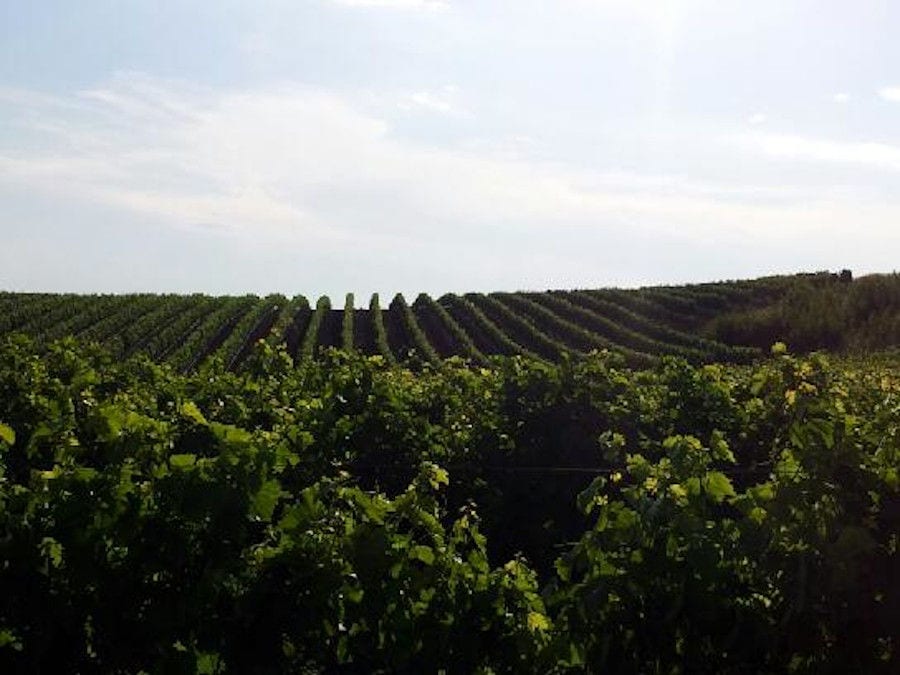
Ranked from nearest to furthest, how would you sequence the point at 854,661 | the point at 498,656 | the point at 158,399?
the point at 854,661, the point at 498,656, the point at 158,399

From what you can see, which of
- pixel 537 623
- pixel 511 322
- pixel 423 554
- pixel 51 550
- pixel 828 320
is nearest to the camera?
pixel 51 550

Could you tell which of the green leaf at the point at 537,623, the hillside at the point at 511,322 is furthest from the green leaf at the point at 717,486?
the hillside at the point at 511,322

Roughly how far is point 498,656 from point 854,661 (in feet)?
6.16

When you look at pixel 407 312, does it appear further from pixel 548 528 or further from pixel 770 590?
pixel 770 590

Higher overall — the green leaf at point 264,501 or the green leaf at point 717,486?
Result: the green leaf at point 717,486

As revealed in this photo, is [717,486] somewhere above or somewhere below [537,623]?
above

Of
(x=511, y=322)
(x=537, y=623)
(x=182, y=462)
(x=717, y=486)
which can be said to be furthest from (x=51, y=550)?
(x=511, y=322)

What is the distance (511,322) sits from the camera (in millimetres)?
54062

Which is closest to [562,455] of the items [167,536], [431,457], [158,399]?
[431,457]

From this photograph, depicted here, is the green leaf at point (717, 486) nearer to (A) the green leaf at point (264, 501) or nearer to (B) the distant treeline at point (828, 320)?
(A) the green leaf at point (264, 501)

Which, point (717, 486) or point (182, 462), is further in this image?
point (717, 486)

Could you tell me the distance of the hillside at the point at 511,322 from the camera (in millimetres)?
44406

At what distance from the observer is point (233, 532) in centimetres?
553

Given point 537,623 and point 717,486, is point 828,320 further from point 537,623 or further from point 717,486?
point 537,623
